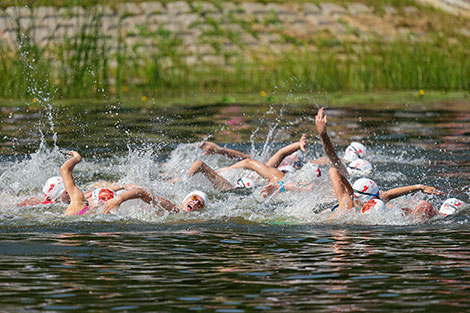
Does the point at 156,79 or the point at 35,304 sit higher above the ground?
the point at 35,304

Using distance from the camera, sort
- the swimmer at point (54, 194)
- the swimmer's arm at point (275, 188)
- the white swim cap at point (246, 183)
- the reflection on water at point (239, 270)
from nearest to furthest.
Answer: the reflection on water at point (239, 270) < the swimmer at point (54, 194) < the swimmer's arm at point (275, 188) < the white swim cap at point (246, 183)

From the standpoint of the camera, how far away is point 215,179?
14.9m

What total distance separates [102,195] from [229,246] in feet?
9.82

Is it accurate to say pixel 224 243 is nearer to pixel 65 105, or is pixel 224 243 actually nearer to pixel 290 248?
pixel 290 248

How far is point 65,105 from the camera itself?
2408 cm

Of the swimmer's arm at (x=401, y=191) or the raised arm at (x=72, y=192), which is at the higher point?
the raised arm at (x=72, y=192)

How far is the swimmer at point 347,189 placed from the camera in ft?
38.8

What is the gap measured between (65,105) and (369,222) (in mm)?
14175

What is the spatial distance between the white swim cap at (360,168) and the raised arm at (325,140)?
3.09m

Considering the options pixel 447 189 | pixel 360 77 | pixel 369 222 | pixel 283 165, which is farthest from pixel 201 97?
pixel 369 222

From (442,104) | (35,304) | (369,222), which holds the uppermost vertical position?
(35,304)

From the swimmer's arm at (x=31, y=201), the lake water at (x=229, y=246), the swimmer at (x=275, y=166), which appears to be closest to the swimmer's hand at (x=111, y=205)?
the lake water at (x=229, y=246)

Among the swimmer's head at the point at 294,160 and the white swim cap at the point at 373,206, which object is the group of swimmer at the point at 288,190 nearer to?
the white swim cap at the point at 373,206

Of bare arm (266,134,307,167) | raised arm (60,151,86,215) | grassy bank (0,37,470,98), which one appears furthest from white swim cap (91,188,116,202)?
grassy bank (0,37,470,98)
